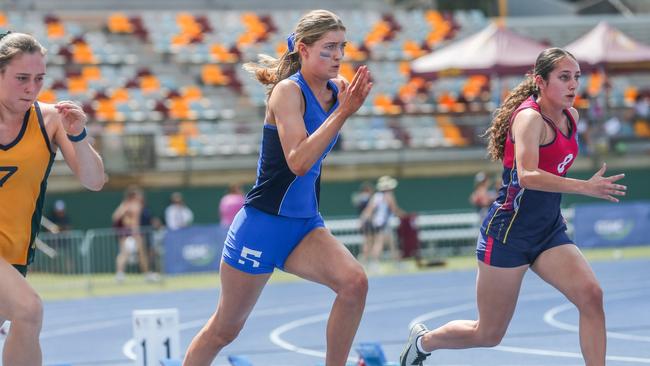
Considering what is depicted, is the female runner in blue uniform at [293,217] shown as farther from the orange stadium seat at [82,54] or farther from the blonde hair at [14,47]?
the orange stadium seat at [82,54]

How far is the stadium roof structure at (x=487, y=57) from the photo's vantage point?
26391mm

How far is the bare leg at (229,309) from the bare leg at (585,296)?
1.78 m

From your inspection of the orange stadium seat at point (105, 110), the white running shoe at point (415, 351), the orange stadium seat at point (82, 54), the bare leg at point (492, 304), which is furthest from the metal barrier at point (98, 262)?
the bare leg at point (492, 304)

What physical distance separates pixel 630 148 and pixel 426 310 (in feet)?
47.8

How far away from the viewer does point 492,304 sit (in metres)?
7.79

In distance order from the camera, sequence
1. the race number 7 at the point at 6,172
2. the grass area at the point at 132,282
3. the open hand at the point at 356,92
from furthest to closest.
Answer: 1. the grass area at the point at 132,282
2. the race number 7 at the point at 6,172
3. the open hand at the point at 356,92

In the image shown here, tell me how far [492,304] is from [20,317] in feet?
9.64

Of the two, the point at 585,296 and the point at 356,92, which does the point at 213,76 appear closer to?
the point at 585,296

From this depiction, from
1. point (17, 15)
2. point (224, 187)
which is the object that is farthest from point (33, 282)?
point (17, 15)

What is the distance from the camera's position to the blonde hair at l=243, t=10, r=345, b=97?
6867mm

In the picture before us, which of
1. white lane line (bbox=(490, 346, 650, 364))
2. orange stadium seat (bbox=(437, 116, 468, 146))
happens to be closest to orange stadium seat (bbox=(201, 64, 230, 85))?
orange stadium seat (bbox=(437, 116, 468, 146))

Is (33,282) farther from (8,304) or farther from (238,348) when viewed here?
(8,304)

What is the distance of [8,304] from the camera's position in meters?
6.44

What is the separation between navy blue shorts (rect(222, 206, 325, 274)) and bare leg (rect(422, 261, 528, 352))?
4.25ft
